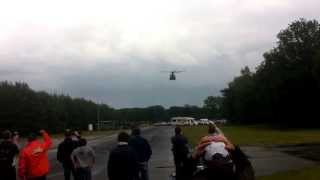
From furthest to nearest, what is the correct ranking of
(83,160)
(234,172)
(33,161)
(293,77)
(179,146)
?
(293,77) → (179,146) → (83,160) → (33,161) → (234,172)

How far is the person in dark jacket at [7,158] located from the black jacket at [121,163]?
115 inches

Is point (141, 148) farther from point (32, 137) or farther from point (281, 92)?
point (281, 92)

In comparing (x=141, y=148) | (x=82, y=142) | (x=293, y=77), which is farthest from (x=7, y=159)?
(x=293, y=77)

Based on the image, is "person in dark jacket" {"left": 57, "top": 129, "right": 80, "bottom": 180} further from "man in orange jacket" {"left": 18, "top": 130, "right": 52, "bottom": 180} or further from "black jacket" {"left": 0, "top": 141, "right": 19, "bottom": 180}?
"man in orange jacket" {"left": 18, "top": 130, "right": 52, "bottom": 180}

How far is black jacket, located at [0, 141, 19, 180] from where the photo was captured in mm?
14570

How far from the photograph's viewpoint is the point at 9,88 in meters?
131

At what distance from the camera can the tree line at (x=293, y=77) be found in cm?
11769

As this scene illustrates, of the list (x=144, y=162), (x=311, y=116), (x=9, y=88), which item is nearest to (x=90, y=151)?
(x=144, y=162)

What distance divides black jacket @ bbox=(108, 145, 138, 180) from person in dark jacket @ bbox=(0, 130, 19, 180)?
2926 mm

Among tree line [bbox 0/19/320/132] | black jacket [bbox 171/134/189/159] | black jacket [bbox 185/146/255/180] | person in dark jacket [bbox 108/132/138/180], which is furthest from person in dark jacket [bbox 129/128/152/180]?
tree line [bbox 0/19/320/132]

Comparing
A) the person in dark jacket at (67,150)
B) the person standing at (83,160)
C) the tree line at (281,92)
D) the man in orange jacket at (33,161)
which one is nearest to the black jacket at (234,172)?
the man in orange jacket at (33,161)

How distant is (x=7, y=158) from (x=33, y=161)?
2.10 feet

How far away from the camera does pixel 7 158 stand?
14.7m

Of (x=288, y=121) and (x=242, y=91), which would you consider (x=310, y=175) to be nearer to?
(x=288, y=121)
